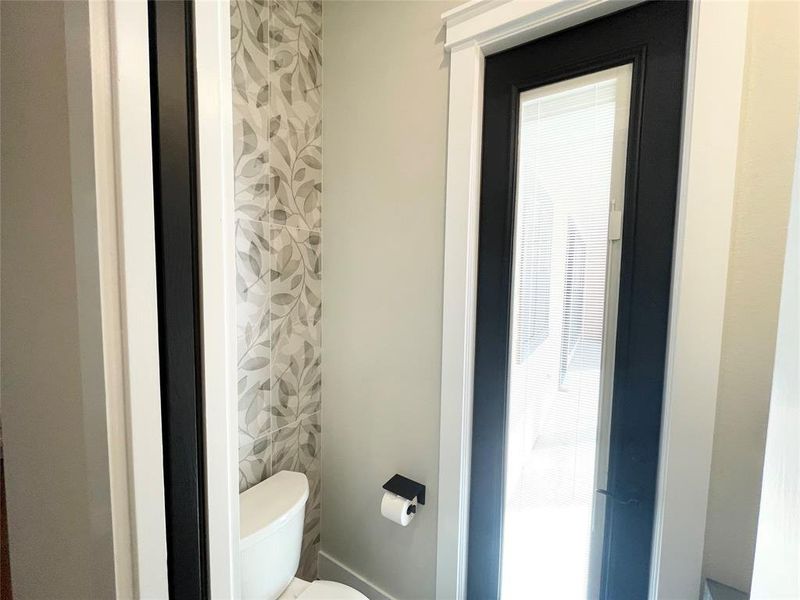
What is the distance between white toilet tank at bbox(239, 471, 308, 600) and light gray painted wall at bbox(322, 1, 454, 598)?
285 millimetres

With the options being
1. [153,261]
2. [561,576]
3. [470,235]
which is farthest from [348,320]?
[561,576]

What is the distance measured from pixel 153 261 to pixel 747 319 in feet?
3.68

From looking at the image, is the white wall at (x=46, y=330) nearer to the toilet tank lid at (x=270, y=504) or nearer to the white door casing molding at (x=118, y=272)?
the white door casing molding at (x=118, y=272)

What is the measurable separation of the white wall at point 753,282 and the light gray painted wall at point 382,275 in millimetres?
728

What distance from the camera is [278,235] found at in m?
1.25

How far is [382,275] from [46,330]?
935mm

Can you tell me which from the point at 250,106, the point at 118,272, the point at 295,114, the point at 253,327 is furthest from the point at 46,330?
the point at 295,114

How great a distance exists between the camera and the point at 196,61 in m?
0.38

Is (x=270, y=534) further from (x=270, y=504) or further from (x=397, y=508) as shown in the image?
(x=397, y=508)

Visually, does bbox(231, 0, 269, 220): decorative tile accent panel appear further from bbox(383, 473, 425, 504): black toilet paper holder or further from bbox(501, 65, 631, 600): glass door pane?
bbox(383, 473, 425, 504): black toilet paper holder

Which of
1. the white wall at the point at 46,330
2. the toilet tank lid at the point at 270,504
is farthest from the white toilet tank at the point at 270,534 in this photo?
the white wall at the point at 46,330

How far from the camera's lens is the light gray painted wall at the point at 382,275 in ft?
3.67

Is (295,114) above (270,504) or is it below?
above

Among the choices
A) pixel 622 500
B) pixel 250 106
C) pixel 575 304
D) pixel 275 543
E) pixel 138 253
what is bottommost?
pixel 275 543
